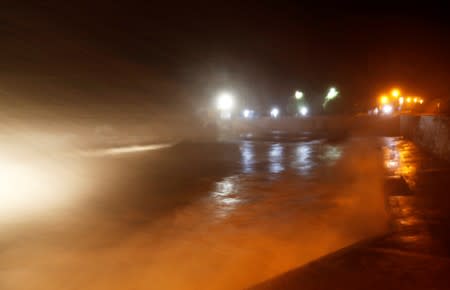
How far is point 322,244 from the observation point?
6.86m

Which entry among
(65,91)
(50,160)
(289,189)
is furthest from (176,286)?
(65,91)

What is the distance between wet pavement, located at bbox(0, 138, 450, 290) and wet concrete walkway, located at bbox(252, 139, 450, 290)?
0.03 metres

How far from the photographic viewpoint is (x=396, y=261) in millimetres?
5414

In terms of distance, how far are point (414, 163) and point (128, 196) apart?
32.1 ft

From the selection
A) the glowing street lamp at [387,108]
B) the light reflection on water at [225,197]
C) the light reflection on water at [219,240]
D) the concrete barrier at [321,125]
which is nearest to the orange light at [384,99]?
the glowing street lamp at [387,108]

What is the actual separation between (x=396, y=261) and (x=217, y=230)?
128 inches

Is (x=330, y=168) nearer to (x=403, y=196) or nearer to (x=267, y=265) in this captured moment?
(x=403, y=196)

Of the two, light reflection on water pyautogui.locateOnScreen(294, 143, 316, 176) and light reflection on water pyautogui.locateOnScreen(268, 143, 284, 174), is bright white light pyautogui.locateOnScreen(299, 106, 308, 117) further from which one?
light reflection on water pyautogui.locateOnScreen(294, 143, 316, 176)

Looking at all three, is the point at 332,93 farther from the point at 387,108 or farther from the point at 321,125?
the point at 321,125

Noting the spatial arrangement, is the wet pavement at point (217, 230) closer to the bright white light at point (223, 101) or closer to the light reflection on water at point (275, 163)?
the light reflection on water at point (275, 163)

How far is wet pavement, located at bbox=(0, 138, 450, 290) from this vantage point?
570 centimetres

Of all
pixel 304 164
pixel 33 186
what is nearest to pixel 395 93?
pixel 304 164

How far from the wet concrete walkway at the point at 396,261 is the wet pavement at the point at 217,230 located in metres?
0.03

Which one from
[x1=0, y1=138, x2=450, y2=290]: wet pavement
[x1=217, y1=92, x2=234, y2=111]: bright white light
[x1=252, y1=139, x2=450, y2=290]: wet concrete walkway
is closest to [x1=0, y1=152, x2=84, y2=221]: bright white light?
[x1=0, y1=138, x2=450, y2=290]: wet pavement
